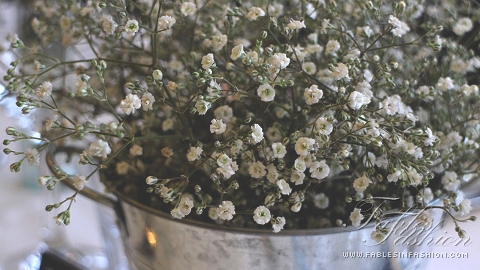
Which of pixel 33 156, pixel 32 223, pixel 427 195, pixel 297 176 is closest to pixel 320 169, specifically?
pixel 297 176

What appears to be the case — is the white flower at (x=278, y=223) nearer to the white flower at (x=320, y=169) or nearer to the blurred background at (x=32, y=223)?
the white flower at (x=320, y=169)

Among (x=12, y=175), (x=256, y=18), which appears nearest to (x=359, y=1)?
(x=256, y=18)

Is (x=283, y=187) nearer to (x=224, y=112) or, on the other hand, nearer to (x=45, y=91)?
(x=224, y=112)

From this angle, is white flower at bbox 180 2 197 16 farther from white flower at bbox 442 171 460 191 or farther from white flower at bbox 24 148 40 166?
white flower at bbox 442 171 460 191

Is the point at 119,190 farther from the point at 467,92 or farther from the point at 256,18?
the point at 467,92

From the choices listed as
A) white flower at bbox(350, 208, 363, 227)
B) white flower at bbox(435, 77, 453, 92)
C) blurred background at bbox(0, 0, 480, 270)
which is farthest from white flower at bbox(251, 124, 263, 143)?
blurred background at bbox(0, 0, 480, 270)

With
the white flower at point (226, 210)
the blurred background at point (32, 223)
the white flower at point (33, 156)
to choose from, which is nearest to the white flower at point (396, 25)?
the white flower at point (226, 210)
